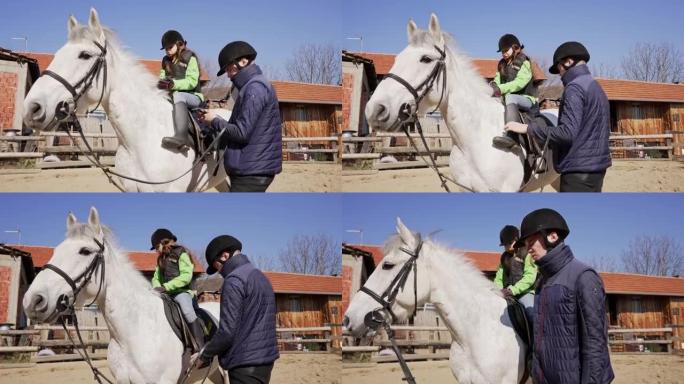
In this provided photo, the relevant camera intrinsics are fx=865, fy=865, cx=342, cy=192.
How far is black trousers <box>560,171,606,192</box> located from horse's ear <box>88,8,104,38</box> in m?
2.88

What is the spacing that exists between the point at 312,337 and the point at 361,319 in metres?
1.94

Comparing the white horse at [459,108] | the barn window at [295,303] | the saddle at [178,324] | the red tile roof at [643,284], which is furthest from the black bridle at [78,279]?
the red tile roof at [643,284]

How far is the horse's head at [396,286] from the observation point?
4781mm

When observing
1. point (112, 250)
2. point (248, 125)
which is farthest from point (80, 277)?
point (248, 125)

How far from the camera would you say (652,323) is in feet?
23.9

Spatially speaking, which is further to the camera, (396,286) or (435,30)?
(435,30)

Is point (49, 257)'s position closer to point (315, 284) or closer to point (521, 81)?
point (315, 284)

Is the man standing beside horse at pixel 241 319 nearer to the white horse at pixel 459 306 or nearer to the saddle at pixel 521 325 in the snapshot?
the white horse at pixel 459 306

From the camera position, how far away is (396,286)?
4.79 meters

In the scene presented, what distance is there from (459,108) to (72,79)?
90.5 inches

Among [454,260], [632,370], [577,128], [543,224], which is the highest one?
[577,128]

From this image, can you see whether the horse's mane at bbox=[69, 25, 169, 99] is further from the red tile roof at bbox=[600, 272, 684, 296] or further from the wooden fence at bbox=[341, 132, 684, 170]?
the red tile roof at bbox=[600, 272, 684, 296]

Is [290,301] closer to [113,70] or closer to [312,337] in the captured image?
[312,337]

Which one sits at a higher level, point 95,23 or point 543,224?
point 95,23
